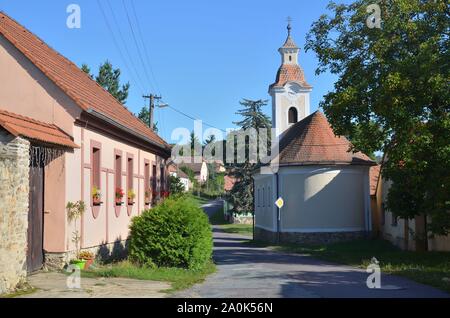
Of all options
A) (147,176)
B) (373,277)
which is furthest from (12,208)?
(147,176)

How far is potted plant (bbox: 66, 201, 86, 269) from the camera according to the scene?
14.5 metres

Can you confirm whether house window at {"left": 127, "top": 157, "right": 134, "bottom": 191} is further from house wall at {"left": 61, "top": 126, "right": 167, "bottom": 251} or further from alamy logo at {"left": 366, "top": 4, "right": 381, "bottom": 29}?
alamy logo at {"left": 366, "top": 4, "right": 381, "bottom": 29}

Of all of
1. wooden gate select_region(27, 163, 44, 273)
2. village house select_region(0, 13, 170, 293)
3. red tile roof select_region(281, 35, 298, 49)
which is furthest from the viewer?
red tile roof select_region(281, 35, 298, 49)

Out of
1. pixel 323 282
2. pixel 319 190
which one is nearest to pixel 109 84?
pixel 319 190

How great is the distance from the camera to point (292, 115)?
154 feet

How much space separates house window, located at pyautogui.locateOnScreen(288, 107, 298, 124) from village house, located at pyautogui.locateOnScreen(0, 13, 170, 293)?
28.3 m

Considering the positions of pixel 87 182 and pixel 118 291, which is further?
pixel 87 182

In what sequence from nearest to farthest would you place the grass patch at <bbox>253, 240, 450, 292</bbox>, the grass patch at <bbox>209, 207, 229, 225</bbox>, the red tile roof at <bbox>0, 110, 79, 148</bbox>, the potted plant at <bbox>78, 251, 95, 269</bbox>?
the red tile roof at <bbox>0, 110, 79, 148</bbox>, the potted plant at <bbox>78, 251, 95, 269</bbox>, the grass patch at <bbox>253, 240, 450, 292</bbox>, the grass patch at <bbox>209, 207, 229, 225</bbox>

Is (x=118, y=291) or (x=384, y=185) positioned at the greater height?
(x=384, y=185)

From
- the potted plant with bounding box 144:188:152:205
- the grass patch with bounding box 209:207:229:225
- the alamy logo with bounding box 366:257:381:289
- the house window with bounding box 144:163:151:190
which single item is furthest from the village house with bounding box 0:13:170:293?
the grass patch with bounding box 209:207:229:225

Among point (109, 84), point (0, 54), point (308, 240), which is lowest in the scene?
point (308, 240)

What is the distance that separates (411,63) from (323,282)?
804 cm
